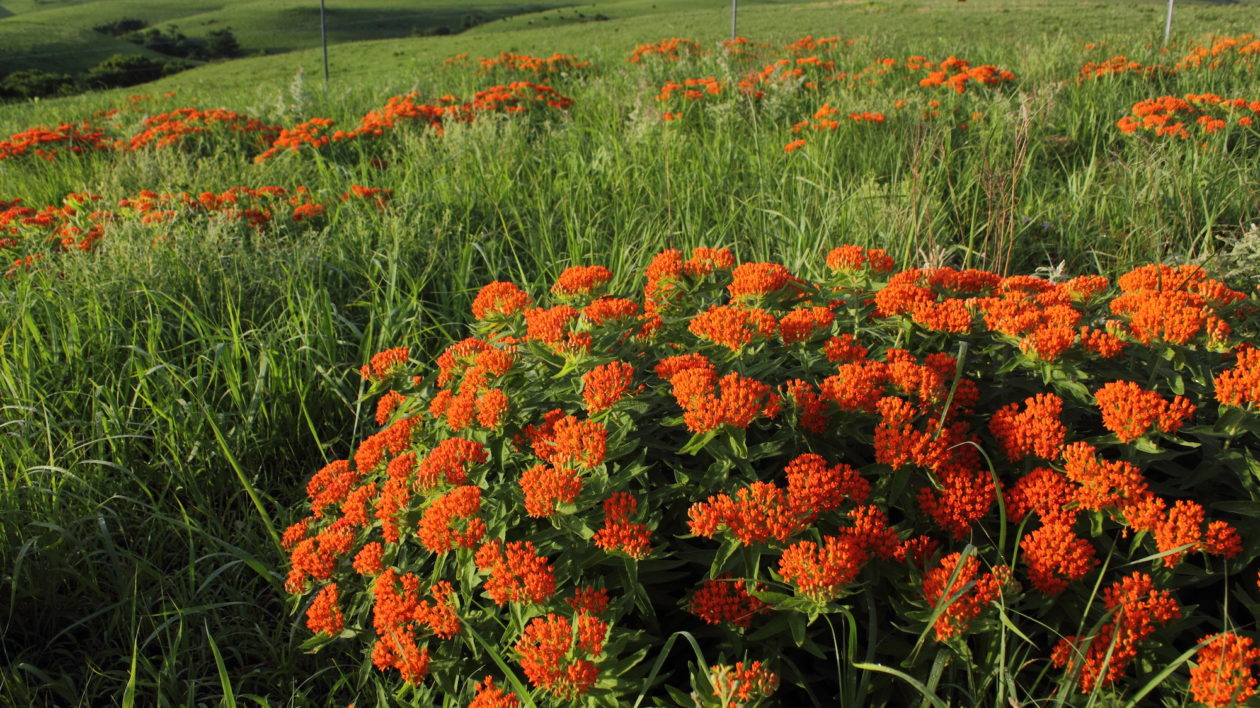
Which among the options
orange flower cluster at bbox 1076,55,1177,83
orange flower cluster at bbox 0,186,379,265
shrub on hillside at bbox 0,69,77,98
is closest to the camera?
orange flower cluster at bbox 0,186,379,265

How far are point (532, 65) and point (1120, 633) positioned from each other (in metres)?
7.61

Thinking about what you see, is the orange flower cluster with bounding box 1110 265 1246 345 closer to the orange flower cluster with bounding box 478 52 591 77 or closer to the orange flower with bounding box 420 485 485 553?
the orange flower with bounding box 420 485 485 553

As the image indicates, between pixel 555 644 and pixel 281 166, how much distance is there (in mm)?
4874

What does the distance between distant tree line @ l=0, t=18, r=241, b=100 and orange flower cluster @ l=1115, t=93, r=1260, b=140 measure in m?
16.1

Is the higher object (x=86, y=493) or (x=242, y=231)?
(x=242, y=231)

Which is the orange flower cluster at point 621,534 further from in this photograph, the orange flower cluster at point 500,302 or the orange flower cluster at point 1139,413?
the orange flower cluster at point 1139,413

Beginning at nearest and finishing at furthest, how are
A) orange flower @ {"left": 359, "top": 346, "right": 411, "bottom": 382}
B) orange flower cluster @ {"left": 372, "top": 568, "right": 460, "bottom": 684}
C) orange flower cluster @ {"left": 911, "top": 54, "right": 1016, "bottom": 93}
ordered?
orange flower cluster @ {"left": 372, "top": 568, "right": 460, "bottom": 684} < orange flower @ {"left": 359, "top": 346, "right": 411, "bottom": 382} < orange flower cluster @ {"left": 911, "top": 54, "right": 1016, "bottom": 93}

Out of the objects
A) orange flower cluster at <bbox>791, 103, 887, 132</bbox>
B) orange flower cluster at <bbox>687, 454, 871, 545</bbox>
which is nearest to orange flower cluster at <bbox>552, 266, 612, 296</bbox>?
orange flower cluster at <bbox>687, 454, 871, 545</bbox>

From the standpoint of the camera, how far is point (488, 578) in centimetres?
159

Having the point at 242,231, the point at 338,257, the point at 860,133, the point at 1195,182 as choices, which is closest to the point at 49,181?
the point at 242,231

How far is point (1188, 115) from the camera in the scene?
4.60 meters

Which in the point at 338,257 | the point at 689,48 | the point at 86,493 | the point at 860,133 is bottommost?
the point at 86,493

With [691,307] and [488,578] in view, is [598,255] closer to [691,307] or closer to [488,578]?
[691,307]

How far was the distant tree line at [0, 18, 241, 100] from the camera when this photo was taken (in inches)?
707
